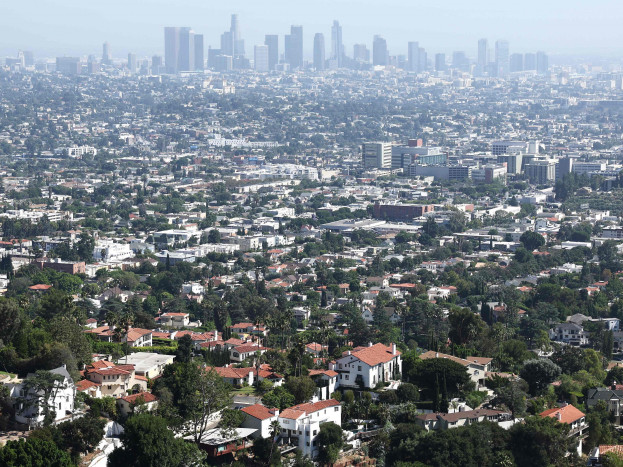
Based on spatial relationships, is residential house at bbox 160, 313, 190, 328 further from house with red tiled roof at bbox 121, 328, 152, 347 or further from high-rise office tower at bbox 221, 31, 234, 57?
Result: high-rise office tower at bbox 221, 31, 234, 57

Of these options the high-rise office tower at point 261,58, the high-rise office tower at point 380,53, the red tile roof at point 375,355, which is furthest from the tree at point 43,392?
the high-rise office tower at point 380,53

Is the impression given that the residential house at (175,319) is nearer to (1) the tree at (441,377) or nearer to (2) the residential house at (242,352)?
(2) the residential house at (242,352)

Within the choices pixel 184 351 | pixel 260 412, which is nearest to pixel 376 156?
pixel 184 351

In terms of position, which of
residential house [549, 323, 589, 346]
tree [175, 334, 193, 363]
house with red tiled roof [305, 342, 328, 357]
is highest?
tree [175, 334, 193, 363]

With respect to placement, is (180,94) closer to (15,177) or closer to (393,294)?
(15,177)

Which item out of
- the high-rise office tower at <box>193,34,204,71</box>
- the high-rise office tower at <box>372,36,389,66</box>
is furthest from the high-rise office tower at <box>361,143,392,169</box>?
the high-rise office tower at <box>372,36,389,66</box>

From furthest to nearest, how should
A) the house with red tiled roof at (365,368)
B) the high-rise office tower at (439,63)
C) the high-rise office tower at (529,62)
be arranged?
the high-rise office tower at (529,62), the high-rise office tower at (439,63), the house with red tiled roof at (365,368)
